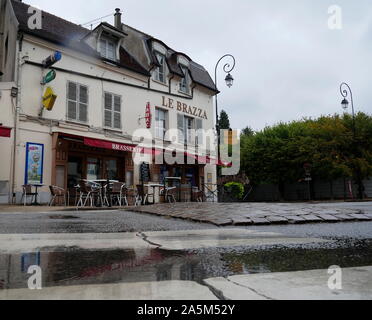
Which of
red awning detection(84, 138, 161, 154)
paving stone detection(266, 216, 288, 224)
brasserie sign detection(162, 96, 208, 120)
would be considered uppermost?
brasserie sign detection(162, 96, 208, 120)

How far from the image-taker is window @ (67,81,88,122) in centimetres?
1449

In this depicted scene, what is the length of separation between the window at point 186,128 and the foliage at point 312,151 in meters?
9.53

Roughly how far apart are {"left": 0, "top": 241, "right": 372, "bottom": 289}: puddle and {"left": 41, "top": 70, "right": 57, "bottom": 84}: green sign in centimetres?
1157

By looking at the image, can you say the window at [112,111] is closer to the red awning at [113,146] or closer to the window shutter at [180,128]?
the red awning at [113,146]

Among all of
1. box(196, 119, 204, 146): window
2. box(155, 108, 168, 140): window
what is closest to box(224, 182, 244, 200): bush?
box(196, 119, 204, 146): window

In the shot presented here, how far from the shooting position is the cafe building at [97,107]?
12875 mm

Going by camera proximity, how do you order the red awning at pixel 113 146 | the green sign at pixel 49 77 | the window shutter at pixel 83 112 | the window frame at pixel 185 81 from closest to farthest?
→ the green sign at pixel 49 77 → the red awning at pixel 113 146 → the window shutter at pixel 83 112 → the window frame at pixel 185 81

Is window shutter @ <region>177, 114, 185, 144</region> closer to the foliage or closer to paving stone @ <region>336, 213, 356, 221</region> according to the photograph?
the foliage

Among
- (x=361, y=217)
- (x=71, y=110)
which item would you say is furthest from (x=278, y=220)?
(x=71, y=110)

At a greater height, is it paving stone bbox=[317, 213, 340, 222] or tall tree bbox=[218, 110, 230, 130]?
tall tree bbox=[218, 110, 230, 130]

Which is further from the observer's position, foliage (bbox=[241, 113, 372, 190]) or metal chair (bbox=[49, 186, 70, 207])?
foliage (bbox=[241, 113, 372, 190])

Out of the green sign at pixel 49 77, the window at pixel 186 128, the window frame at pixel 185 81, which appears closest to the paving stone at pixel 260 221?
the green sign at pixel 49 77

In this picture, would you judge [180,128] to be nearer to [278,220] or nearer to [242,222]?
[278,220]

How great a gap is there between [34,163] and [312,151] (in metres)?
19.6
